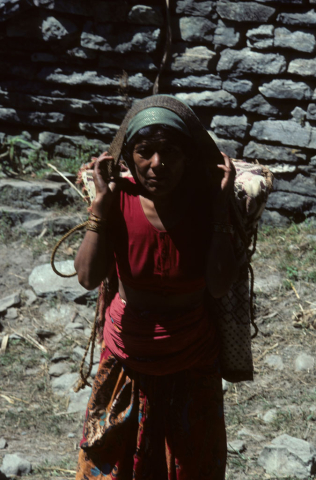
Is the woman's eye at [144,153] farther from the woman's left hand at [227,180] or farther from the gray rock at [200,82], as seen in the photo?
the gray rock at [200,82]

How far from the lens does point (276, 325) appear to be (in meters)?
4.02

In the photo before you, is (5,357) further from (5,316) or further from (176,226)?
(176,226)

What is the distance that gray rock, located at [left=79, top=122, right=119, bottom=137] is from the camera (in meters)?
5.42

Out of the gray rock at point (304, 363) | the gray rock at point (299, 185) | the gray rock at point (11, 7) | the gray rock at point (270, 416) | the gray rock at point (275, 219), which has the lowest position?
the gray rock at point (270, 416)

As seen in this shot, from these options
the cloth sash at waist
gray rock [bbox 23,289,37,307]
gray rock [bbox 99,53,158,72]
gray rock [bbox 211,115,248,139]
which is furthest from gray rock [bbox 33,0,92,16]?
the cloth sash at waist

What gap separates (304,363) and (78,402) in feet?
5.24

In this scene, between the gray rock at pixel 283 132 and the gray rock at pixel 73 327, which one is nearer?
the gray rock at pixel 73 327

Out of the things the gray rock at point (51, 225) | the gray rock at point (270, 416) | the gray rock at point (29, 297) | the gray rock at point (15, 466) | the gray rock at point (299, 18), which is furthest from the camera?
the gray rock at point (51, 225)

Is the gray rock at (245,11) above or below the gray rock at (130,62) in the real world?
above

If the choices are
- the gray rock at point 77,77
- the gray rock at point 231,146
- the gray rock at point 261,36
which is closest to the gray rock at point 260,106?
the gray rock at point 231,146

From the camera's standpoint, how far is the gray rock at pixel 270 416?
10.6 ft

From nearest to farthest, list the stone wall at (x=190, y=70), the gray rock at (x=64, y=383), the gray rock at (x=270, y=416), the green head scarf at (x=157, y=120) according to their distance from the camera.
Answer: the green head scarf at (x=157, y=120) < the gray rock at (x=270, y=416) < the gray rock at (x=64, y=383) < the stone wall at (x=190, y=70)

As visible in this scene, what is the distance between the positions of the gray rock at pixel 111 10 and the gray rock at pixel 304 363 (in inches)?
138

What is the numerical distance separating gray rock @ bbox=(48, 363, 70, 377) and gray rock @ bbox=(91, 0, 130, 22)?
3.29m
